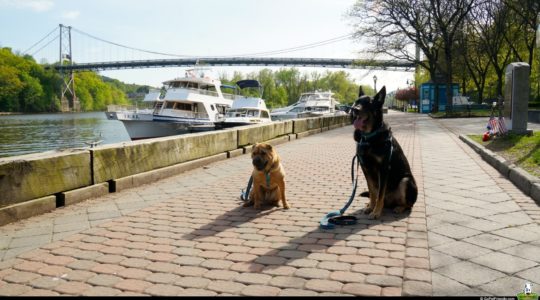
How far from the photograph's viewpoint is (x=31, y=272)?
12.1 feet

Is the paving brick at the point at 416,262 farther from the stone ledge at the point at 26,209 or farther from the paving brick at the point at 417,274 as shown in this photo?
the stone ledge at the point at 26,209

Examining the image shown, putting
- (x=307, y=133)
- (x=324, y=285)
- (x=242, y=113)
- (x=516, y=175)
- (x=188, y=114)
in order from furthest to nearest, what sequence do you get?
(x=242, y=113)
(x=188, y=114)
(x=307, y=133)
(x=516, y=175)
(x=324, y=285)

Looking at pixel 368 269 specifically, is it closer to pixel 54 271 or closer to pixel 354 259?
pixel 354 259

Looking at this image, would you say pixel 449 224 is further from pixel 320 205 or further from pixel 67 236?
pixel 67 236

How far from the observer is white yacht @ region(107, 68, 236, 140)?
31.0 m

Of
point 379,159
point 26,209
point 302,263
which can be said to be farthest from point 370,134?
point 26,209

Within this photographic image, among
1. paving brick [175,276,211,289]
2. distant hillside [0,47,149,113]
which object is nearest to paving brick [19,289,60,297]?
paving brick [175,276,211,289]

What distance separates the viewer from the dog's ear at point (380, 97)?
16.0ft

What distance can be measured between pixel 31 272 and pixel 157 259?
1080mm

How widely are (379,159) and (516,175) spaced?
3741 mm

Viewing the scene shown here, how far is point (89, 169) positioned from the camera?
664cm

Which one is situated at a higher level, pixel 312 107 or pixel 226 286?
pixel 312 107

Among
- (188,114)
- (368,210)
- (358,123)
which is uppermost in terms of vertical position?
(188,114)

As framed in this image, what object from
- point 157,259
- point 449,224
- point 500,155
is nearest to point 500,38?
point 500,155
